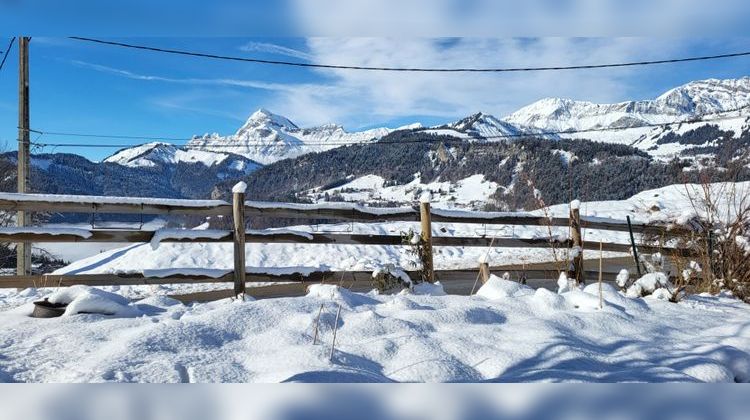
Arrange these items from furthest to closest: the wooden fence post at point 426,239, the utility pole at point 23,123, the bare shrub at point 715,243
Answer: the utility pole at point 23,123 < the wooden fence post at point 426,239 < the bare shrub at point 715,243

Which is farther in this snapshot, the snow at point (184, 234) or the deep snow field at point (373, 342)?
the snow at point (184, 234)

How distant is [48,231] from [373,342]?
13.4ft

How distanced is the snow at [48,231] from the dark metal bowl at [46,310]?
6.84 ft

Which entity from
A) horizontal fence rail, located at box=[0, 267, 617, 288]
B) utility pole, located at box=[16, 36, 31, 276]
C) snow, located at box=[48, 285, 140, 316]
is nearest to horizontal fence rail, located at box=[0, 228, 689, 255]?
horizontal fence rail, located at box=[0, 267, 617, 288]

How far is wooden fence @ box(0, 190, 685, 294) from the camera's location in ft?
17.7

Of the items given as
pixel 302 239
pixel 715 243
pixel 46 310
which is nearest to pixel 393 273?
pixel 302 239

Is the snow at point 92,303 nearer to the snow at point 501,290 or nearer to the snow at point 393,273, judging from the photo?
the snow at point 393,273

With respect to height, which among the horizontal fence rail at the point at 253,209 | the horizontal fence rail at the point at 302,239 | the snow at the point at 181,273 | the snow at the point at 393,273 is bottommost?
the snow at the point at 393,273

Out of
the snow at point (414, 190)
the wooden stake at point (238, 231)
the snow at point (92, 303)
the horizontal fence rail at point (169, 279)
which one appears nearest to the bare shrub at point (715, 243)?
the horizontal fence rail at point (169, 279)

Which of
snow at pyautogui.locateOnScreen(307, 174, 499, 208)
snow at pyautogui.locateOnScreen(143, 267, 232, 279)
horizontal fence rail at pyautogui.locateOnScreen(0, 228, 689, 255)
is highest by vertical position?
snow at pyautogui.locateOnScreen(307, 174, 499, 208)

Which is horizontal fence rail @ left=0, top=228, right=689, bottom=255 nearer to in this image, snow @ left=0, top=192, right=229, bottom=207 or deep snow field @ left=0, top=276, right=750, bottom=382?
snow @ left=0, top=192, right=229, bottom=207

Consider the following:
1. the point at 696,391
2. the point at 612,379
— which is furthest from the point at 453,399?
the point at 612,379

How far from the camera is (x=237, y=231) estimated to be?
5.77 metres

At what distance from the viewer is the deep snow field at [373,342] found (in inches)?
89.7
